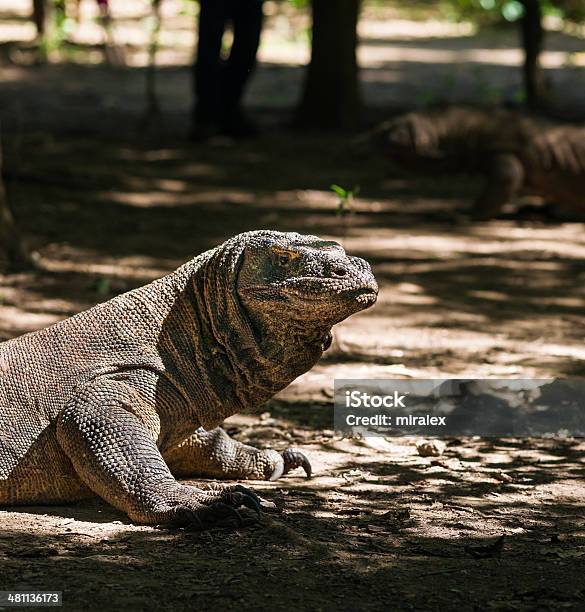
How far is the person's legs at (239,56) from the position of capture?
38.2ft

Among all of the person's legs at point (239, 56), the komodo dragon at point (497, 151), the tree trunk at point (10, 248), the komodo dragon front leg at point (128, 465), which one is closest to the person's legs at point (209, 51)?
the person's legs at point (239, 56)

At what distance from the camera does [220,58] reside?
11977mm

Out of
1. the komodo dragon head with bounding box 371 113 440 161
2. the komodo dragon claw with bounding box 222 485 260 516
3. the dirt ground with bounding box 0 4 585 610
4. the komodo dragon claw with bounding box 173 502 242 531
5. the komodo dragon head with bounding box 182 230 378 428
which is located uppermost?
the komodo dragon head with bounding box 182 230 378 428

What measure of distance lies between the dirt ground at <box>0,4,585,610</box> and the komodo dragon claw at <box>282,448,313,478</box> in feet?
0.16

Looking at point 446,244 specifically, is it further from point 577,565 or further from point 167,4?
point 167,4

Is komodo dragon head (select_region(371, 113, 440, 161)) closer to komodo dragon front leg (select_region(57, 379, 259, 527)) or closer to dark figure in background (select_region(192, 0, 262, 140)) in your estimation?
dark figure in background (select_region(192, 0, 262, 140))

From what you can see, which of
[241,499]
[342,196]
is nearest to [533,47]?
[342,196]

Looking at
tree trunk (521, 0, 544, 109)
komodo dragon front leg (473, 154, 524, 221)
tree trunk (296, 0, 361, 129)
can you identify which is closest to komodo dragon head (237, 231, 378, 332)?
komodo dragon front leg (473, 154, 524, 221)

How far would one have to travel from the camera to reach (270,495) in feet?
13.6

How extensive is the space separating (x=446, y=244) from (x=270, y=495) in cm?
506

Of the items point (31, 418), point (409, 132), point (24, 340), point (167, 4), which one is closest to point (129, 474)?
point (31, 418)

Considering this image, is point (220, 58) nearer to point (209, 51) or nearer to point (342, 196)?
point (209, 51)

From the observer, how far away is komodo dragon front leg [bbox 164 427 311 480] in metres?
4.40

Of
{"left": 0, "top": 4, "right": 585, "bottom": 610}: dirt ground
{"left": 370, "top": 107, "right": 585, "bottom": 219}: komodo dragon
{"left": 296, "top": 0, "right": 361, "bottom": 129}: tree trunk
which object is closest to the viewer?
{"left": 0, "top": 4, "right": 585, "bottom": 610}: dirt ground
